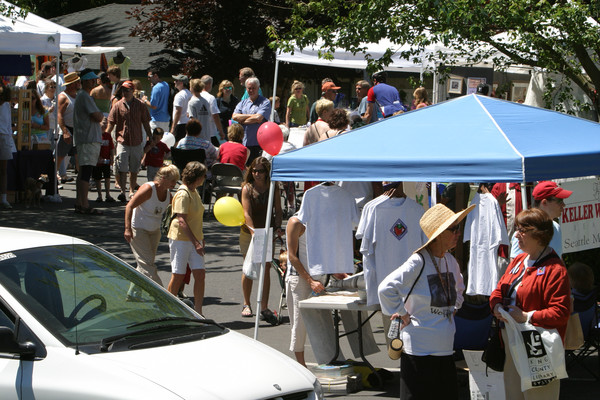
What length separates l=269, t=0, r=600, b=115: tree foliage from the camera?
10.5 meters

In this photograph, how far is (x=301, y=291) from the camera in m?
8.34

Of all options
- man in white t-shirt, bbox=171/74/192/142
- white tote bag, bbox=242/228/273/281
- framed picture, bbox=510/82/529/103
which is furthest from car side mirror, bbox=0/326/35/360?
framed picture, bbox=510/82/529/103

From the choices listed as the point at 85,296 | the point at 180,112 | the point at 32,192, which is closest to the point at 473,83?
the point at 180,112

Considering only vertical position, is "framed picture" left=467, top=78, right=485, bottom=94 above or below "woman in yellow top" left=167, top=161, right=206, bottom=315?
above

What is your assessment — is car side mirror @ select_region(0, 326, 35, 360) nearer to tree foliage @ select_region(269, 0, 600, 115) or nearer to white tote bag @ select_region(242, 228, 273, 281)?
white tote bag @ select_region(242, 228, 273, 281)

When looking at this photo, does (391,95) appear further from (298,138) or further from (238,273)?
(238,273)

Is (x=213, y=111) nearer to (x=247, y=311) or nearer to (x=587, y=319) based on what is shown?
(x=247, y=311)

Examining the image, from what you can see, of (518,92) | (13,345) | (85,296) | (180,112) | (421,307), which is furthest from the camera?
(180,112)

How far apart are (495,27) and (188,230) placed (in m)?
4.34

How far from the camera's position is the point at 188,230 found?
9.64 metres

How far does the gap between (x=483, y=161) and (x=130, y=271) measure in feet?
8.62

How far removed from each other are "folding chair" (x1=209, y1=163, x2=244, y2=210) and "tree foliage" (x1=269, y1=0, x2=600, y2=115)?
125 inches

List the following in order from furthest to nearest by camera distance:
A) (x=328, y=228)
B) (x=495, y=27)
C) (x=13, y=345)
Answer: (x=495, y=27) → (x=328, y=228) → (x=13, y=345)

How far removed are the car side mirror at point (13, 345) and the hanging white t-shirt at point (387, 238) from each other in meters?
3.40
